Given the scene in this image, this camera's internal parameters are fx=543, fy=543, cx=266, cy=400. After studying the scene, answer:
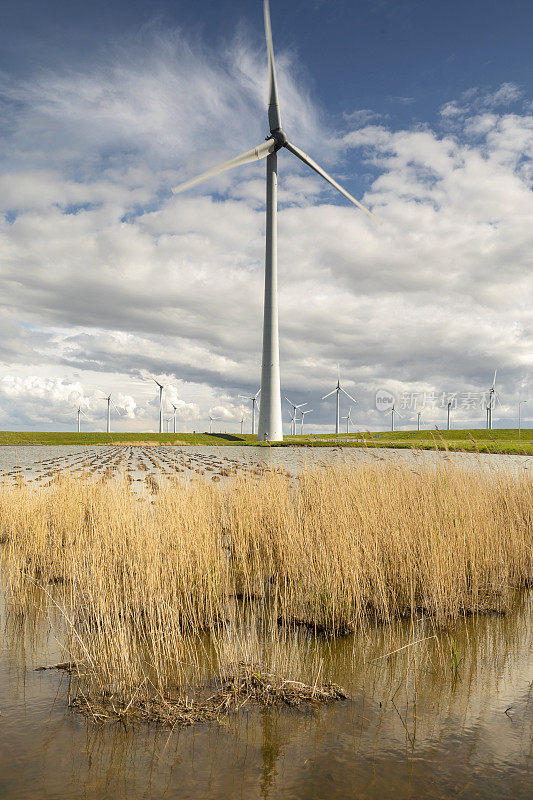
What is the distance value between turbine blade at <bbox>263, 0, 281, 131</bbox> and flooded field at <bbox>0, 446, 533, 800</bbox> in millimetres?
53455

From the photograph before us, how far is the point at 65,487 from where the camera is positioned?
46.8 ft

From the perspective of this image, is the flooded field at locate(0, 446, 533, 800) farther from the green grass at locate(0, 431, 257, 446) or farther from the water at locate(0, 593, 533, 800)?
the green grass at locate(0, 431, 257, 446)

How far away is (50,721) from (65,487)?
938 centimetres

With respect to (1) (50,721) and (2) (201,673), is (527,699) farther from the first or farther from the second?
(1) (50,721)

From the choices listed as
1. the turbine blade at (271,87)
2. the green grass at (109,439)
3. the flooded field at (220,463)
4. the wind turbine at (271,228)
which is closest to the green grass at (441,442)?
the flooded field at (220,463)

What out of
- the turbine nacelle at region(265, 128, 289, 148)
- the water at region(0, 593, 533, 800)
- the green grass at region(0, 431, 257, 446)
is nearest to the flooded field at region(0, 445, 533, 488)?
the water at region(0, 593, 533, 800)

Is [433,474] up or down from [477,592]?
up

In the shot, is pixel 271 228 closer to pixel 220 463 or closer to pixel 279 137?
pixel 279 137

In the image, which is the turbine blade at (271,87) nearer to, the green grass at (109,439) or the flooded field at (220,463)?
the flooded field at (220,463)

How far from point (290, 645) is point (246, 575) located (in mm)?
1815

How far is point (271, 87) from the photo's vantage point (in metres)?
59.2

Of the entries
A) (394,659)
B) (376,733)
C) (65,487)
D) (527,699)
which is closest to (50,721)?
(376,733)

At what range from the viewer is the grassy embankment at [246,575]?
20.3ft

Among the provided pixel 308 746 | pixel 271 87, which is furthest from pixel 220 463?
pixel 271 87
